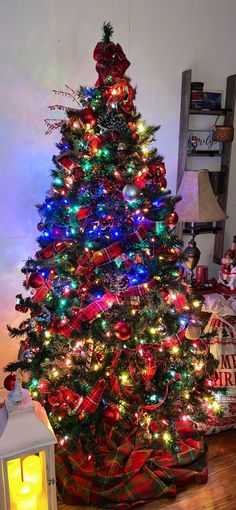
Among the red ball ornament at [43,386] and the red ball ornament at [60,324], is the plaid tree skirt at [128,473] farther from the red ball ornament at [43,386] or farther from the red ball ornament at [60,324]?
the red ball ornament at [60,324]

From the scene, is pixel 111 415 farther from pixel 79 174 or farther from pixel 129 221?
pixel 79 174

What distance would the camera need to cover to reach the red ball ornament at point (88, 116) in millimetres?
1501

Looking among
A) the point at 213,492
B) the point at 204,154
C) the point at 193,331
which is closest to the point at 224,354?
the point at 193,331

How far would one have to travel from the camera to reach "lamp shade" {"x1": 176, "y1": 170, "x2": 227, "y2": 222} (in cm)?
220

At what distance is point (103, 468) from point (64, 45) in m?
2.11

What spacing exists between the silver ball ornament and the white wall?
961mm

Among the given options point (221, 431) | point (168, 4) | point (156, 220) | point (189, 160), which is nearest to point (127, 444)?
point (221, 431)

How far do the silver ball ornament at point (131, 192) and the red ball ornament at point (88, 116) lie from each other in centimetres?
29

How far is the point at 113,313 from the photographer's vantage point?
1631 millimetres

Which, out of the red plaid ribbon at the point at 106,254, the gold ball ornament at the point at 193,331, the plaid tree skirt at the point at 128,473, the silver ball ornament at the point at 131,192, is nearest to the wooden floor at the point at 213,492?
the plaid tree skirt at the point at 128,473

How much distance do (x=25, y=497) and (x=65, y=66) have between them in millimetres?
2026

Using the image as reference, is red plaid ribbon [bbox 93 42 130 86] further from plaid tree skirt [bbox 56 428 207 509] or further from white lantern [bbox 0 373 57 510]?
plaid tree skirt [bbox 56 428 207 509]

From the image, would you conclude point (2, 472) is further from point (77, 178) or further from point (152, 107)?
point (152, 107)

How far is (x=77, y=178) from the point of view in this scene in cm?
159
